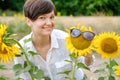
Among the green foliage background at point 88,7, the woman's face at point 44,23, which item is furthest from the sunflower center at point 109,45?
the green foliage background at point 88,7

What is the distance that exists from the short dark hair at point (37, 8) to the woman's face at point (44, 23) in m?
0.02

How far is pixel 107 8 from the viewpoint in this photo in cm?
1174

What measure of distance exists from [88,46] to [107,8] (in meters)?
9.09

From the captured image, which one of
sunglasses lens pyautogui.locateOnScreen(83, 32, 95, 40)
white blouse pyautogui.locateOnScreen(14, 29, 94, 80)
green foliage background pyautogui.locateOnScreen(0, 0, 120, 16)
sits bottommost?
white blouse pyautogui.locateOnScreen(14, 29, 94, 80)

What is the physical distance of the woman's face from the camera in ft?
10.5

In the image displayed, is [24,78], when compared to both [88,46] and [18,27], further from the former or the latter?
[18,27]

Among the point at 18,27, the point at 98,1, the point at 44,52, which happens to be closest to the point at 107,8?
the point at 98,1

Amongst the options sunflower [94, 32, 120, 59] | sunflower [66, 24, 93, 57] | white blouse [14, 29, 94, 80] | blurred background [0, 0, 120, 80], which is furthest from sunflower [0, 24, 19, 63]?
blurred background [0, 0, 120, 80]

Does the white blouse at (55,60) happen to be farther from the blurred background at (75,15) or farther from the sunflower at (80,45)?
the blurred background at (75,15)

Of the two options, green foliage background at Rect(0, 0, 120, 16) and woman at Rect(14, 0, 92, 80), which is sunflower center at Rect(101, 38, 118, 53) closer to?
woman at Rect(14, 0, 92, 80)

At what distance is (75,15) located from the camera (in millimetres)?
12109

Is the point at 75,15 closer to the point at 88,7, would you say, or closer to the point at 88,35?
the point at 88,7

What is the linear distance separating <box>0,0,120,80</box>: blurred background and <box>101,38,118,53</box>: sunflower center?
12.2 ft

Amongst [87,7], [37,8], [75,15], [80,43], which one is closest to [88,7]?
[87,7]
